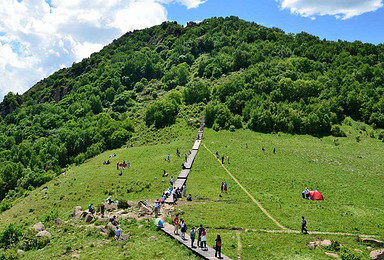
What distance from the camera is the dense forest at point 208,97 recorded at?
9256cm

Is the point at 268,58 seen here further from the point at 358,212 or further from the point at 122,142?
the point at 358,212

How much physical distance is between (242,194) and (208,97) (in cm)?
7583

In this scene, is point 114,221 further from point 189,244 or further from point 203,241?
point 203,241

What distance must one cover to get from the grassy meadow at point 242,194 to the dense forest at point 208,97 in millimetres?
13199

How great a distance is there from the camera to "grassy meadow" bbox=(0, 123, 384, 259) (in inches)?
1102

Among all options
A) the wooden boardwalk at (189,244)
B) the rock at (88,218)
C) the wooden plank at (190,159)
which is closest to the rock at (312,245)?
the wooden boardwalk at (189,244)

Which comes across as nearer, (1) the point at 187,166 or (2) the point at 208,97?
(1) the point at 187,166

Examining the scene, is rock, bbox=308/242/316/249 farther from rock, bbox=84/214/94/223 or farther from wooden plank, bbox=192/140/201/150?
wooden plank, bbox=192/140/201/150

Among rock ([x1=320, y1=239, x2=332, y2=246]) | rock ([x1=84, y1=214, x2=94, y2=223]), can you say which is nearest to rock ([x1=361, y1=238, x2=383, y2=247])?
rock ([x1=320, y1=239, x2=332, y2=246])

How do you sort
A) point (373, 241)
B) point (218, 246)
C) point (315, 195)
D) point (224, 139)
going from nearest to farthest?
point (218, 246), point (373, 241), point (315, 195), point (224, 139)

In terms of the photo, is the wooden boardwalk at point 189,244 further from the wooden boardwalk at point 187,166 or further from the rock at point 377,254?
the rock at point 377,254

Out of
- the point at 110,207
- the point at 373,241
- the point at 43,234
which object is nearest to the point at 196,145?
the point at 110,207

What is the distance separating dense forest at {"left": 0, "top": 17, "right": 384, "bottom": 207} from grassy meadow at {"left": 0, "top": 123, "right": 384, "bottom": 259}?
13.2 m

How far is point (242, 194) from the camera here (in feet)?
148
